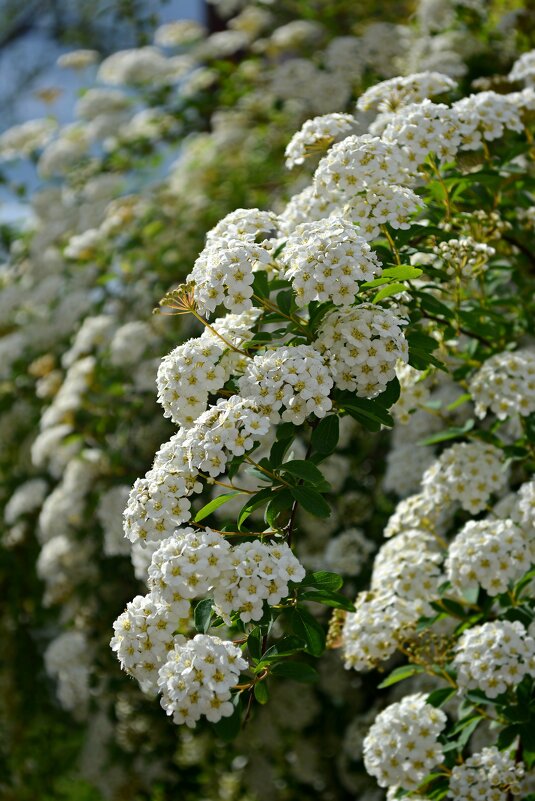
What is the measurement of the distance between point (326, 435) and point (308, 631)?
292 millimetres

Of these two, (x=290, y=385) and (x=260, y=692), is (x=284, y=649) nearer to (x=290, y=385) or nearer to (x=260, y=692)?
(x=260, y=692)

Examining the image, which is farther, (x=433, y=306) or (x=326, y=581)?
(x=433, y=306)

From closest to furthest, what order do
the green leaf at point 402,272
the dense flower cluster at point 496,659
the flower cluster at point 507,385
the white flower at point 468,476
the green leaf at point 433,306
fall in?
1. the green leaf at point 402,272
2. the dense flower cluster at point 496,659
3. the green leaf at point 433,306
4. the flower cluster at point 507,385
5. the white flower at point 468,476

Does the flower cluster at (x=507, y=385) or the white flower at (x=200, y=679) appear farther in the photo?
the flower cluster at (x=507, y=385)

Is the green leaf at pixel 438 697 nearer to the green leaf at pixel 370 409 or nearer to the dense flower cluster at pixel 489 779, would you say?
the dense flower cluster at pixel 489 779

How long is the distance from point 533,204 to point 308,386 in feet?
3.33

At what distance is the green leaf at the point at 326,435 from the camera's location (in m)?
1.66

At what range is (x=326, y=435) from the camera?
5.45ft

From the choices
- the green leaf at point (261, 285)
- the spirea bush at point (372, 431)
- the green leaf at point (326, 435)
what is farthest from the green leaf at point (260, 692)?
the green leaf at point (261, 285)

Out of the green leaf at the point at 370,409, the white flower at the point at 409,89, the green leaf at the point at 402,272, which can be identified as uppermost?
the green leaf at the point at 402,272

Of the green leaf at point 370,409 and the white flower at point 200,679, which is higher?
the green leaf at point 370,409

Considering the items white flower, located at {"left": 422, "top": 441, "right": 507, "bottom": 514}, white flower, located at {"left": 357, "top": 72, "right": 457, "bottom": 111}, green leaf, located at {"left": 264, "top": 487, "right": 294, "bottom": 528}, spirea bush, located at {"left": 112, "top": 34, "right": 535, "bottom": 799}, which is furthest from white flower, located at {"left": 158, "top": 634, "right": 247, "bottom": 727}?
white flower, located at {"left": 357, "top": 72, "right": 457, "bottom": 111}

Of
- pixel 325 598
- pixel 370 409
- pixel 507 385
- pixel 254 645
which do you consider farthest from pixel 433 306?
pixel 254 645

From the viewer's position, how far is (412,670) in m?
2.05
